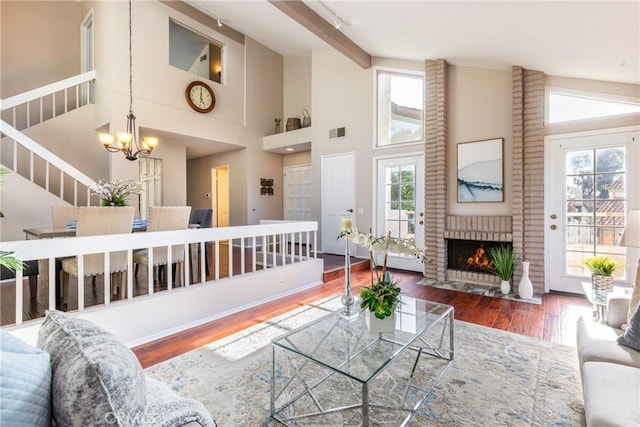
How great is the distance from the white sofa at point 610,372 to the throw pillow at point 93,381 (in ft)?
5.29

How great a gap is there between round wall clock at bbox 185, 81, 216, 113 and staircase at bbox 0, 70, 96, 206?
1631 millimetres

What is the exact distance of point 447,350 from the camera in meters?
2.47

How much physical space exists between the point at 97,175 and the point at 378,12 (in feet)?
17.5

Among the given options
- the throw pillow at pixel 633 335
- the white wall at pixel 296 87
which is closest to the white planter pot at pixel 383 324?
the throw pillow at pixel 633 335

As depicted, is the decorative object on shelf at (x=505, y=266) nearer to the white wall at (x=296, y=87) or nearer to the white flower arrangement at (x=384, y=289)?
the white flower arrangement at (x=384, y=289)

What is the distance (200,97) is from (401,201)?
4.40 meters

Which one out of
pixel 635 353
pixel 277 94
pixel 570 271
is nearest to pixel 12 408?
pixel 635 353

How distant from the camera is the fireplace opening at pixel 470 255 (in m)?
4.44

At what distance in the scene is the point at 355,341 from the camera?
1844 mm

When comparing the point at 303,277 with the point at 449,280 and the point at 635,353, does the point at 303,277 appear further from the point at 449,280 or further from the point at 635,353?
the point at 635,353

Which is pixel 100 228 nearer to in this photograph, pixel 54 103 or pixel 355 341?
pixel 355 341

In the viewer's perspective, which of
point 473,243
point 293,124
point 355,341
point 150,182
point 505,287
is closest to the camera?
point 355,341

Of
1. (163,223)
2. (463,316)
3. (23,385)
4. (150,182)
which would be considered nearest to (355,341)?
(23,385)

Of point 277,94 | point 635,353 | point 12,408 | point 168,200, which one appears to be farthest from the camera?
point 277,94
